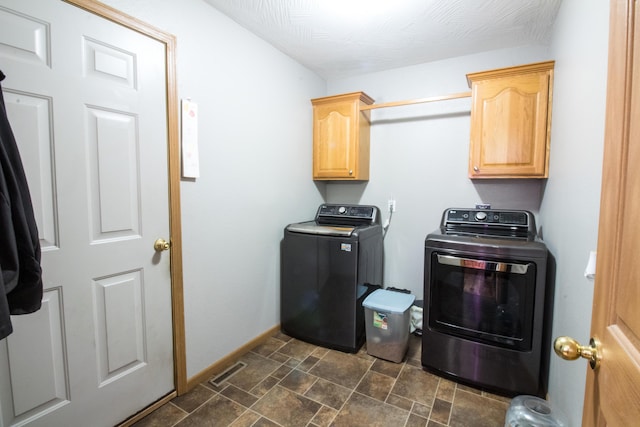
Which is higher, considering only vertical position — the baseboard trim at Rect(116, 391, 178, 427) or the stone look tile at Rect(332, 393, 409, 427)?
the baseboard trim at Rect(116, 391, 178, 427)

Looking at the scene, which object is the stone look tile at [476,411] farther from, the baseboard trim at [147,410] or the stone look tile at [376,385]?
the baseboard trim at [147,410]

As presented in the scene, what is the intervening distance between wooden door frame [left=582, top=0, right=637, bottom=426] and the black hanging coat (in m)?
1.44

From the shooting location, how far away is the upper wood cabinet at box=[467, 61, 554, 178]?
201cm

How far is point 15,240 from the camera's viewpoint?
93 cm

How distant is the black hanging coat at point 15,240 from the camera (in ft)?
2.90

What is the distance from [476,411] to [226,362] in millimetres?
1627

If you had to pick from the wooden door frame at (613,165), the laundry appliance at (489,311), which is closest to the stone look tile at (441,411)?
the laundry appliance at (489,311)

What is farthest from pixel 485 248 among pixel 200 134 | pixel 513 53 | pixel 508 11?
pixel 200 134

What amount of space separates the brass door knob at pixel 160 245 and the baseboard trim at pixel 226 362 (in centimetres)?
87

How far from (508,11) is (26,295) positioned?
2.81m

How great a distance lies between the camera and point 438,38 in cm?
225

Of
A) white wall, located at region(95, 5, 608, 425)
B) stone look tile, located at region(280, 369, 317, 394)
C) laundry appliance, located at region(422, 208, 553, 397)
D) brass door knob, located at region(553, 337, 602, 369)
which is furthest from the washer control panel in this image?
brass door knob, located at region(553, 337, 602, 369)

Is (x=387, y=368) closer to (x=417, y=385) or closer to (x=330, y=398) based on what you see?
(x=417, y=385)

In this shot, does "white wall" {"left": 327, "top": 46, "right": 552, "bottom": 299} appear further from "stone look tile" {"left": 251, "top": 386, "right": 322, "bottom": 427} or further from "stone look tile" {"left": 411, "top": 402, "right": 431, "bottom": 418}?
"stone look tile" {"left": 251, "top": 386, "right": 322, "bottom": 427}
